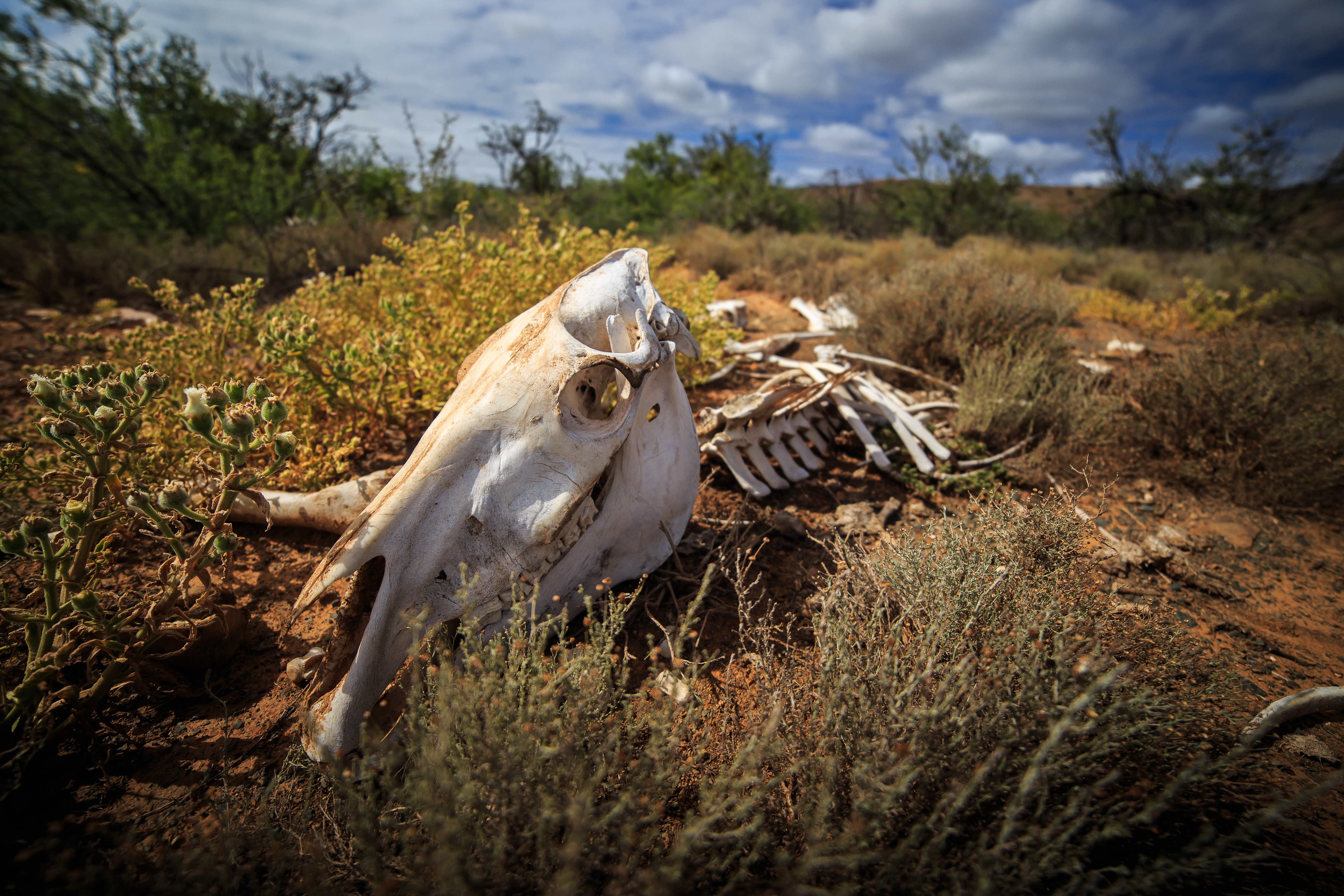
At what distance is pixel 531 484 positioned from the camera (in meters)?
1.80

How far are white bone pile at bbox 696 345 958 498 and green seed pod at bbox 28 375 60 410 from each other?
2.57 meters

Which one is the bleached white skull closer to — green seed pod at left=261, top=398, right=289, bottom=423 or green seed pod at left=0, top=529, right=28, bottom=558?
green seed pod at left=261, top=398, right=289, bottom=423

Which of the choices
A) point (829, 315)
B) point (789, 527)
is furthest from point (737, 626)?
point (829, 315)

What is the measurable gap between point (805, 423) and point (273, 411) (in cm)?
313

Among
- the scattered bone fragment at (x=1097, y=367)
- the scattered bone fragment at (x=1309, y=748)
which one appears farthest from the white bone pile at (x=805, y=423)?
the scattered bone fragment at (x=1309, y=748)

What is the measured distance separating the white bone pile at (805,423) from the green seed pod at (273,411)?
6.93 feet

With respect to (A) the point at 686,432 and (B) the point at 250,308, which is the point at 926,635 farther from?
(B) the point at 250,308

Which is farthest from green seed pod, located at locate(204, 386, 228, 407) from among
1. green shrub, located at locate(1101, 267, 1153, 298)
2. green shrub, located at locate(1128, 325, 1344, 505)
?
green shrub, located at locate(1101, 267, 1153, 298)

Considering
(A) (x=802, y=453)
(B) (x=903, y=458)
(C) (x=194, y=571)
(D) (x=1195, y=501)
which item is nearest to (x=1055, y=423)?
(D) (x=1195, y=501)

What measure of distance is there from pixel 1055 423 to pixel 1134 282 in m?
9.32

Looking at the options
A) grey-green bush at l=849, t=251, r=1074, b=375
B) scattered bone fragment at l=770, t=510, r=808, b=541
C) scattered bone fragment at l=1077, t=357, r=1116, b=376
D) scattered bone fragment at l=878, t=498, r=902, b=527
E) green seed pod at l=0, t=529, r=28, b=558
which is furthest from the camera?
grey-green bush at l=849, t=251, r=1074, b=375

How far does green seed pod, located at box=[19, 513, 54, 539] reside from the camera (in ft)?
4.64

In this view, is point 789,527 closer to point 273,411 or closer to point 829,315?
point 273,411

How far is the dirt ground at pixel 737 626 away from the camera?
1.57m
